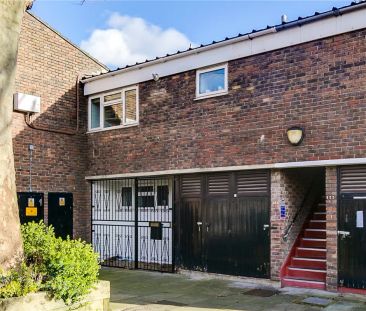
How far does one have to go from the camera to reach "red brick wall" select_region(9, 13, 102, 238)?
11.4 metres

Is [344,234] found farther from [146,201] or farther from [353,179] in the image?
[146,201]

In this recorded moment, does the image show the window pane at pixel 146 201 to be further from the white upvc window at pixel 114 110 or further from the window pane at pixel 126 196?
the white upvc window at pixel 114 110

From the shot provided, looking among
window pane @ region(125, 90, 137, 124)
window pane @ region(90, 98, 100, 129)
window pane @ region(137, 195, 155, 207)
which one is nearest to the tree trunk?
window pane @ region(125, 90, 137, 124)

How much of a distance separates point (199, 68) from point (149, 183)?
12.1ft

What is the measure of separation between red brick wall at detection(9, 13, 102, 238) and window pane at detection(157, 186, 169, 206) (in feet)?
6.70

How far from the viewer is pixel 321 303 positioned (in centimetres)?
746

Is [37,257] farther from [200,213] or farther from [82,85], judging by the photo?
[82,85]

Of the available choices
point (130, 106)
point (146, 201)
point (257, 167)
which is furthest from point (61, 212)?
point (257, 167)

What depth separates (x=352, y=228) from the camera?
316 inches

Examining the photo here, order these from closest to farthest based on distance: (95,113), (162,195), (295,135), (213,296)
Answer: (213,296)
(295,135)
(162,195)
(95,113)

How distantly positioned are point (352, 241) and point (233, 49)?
14.6 ft

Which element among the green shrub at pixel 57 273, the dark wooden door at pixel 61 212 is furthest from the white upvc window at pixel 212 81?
the green shrub at pixel 57 273

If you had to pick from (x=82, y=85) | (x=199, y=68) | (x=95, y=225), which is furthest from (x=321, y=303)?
(x=82, y=85)

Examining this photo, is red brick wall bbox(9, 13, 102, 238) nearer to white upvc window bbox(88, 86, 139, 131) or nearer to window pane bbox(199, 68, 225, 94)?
white upvc window bbox(88, 86, 139, 131)
